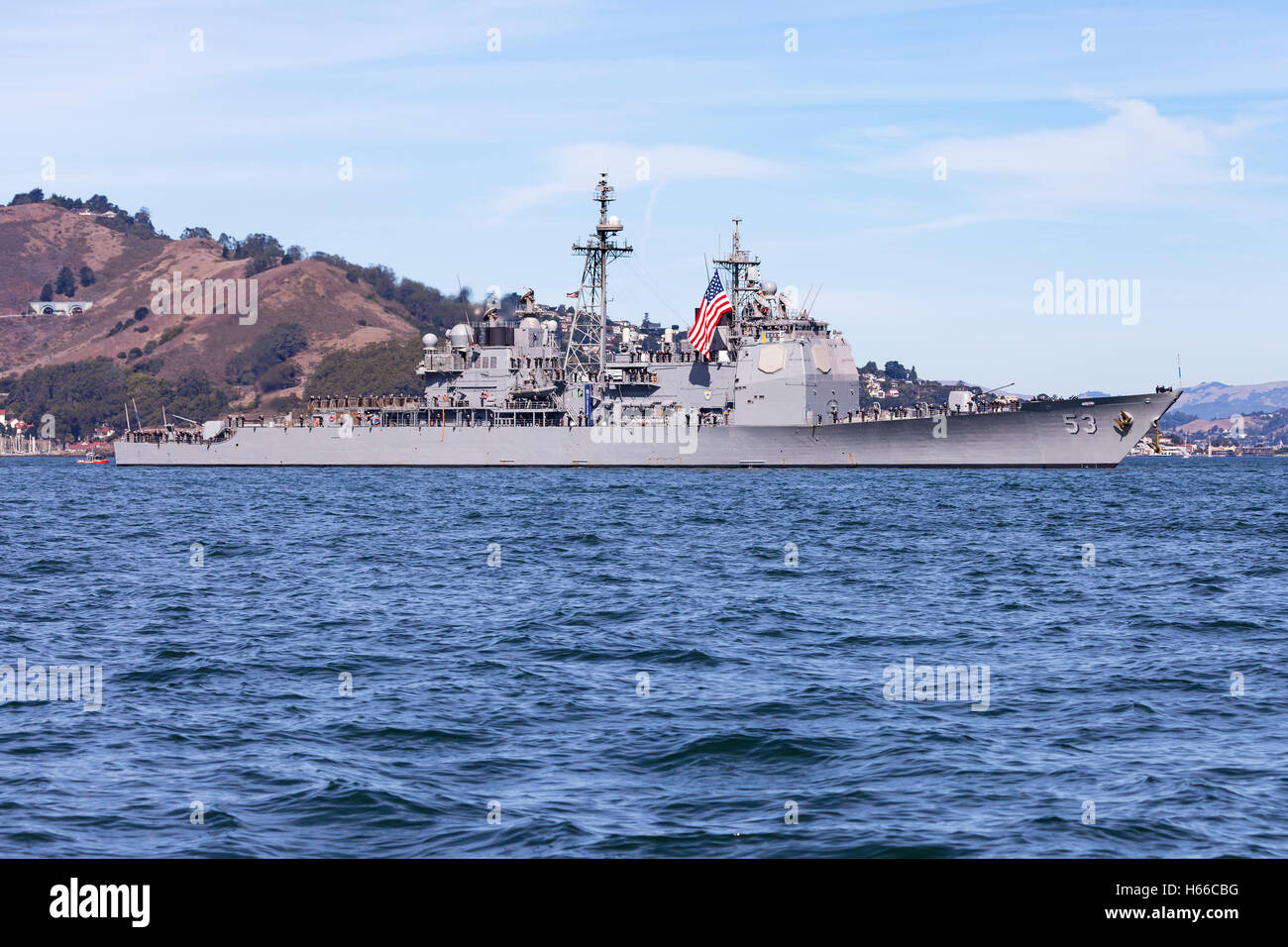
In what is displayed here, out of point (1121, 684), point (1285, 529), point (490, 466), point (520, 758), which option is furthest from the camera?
point (490, 466)

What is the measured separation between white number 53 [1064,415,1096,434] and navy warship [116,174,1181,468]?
0.09 m

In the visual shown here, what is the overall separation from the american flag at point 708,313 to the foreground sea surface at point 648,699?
41536 mm

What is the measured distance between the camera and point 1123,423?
71.6m

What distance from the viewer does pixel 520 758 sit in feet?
38.1

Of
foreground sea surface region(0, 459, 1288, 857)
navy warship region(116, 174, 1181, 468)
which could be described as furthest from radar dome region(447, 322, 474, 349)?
foreground sea surface region(0, 459, 1288, 857)

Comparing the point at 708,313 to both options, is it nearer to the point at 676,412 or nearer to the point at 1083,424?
the point at 676,412

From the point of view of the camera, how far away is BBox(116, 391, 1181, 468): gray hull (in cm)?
7169

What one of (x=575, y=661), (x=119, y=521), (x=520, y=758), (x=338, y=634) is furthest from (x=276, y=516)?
(x=520, y=758)

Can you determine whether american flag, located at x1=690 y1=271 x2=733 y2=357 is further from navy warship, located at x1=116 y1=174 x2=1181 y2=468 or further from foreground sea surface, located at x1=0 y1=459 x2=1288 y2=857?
foreground sea surface, located at x1=0 y1=459 x2=1288 y2=857

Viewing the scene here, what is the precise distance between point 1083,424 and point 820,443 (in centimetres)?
1644
